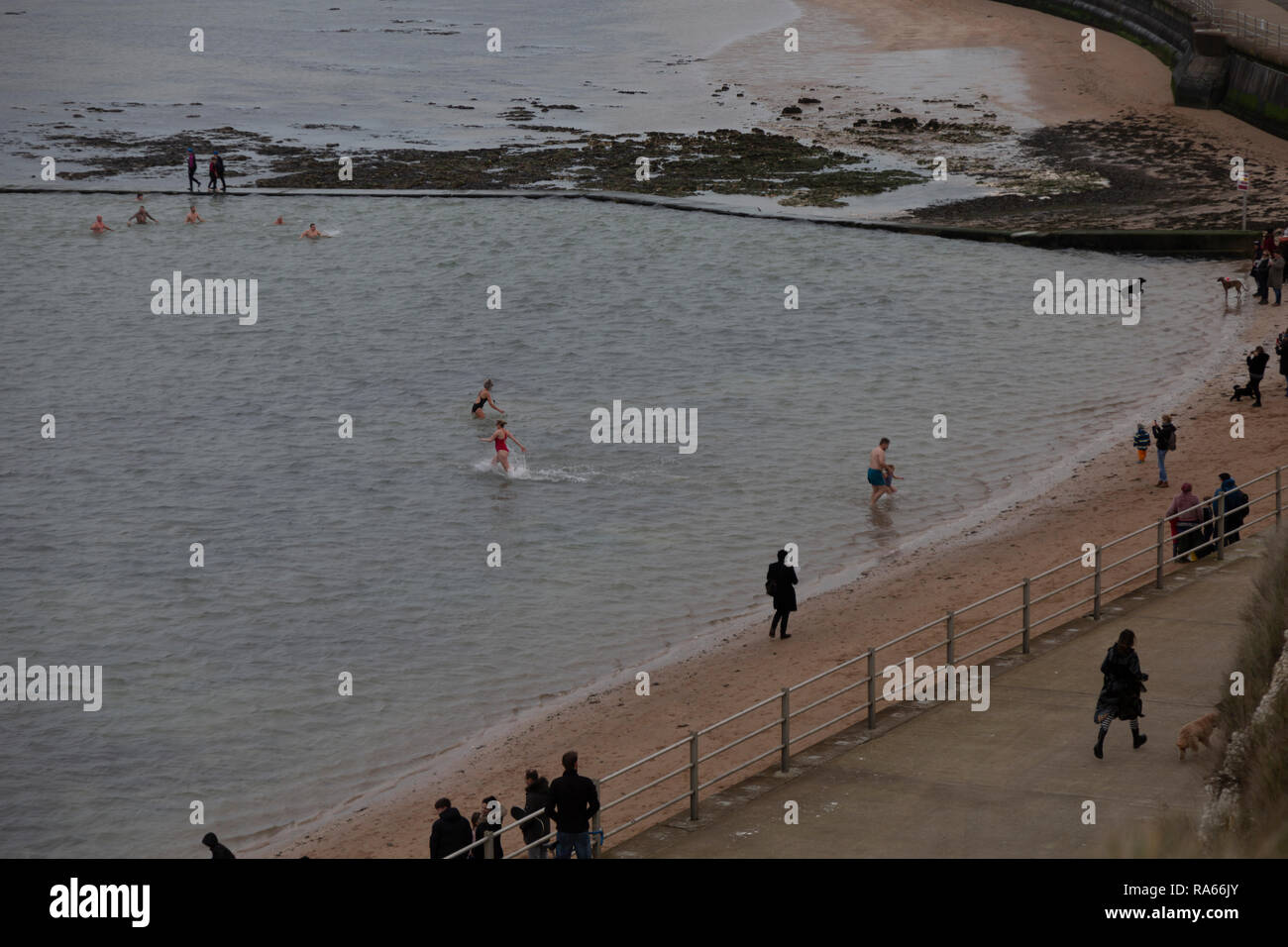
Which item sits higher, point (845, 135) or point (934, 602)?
point (845, 135)

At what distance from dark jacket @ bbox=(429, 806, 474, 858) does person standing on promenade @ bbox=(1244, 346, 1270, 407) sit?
19.2 m

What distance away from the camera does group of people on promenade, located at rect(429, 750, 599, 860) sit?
12.0 meters

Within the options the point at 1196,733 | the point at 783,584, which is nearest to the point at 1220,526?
the point at 783,584

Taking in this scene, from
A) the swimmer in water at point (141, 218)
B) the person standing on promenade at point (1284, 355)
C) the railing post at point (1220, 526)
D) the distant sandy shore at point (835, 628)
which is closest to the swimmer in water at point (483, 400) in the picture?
the distant sandy shore at point (835, 628)

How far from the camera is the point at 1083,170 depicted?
49.8 meters

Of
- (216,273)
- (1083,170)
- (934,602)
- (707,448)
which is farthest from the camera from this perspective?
(1083,170)

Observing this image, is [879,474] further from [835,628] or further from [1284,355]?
[1284,355]

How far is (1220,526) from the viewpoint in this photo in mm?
18500

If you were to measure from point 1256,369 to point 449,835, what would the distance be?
63.7 feet

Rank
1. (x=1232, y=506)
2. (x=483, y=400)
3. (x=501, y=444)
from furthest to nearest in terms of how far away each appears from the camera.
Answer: (x=483, y=400) < (x=501, y=444) < (x=1232, y=506)

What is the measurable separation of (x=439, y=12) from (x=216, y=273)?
6951 cm

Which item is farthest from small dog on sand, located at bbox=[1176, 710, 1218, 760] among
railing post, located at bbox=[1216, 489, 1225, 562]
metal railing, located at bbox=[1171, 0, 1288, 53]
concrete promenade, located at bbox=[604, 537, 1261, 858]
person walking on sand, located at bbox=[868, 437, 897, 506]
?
metal railing, located at bbox=[1171, 0, 1288, 53]

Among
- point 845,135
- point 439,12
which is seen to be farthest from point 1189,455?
point 439,12
